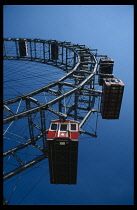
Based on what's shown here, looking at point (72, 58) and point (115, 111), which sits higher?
point (72, 58)

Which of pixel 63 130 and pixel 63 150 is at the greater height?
pixel 63 130

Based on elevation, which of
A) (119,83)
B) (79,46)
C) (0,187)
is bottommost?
(0,187)

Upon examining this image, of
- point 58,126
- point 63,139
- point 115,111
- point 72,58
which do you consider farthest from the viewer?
point 72,58

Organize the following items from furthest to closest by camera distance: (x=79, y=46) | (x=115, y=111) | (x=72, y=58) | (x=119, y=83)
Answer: (x=79, y=46) < (x=72, y=58) < (x=115, y=111) < (x=119, y=83)

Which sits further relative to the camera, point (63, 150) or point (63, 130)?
point (63, 130)

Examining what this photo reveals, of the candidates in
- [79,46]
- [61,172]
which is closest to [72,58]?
[79,46]

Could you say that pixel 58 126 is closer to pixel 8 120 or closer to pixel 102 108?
pixel 8 120
